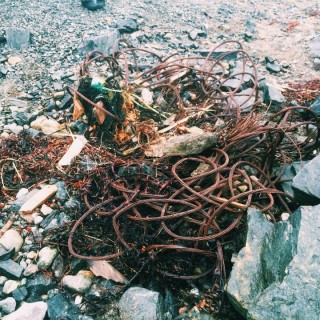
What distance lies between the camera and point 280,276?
1974 mm

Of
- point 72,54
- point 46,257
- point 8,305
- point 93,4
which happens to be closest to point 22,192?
point 46,257

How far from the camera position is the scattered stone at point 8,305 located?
2252 millimetres

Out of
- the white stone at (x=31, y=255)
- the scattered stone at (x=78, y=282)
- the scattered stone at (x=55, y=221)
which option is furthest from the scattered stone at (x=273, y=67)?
the white stone at (x=31, y=255)

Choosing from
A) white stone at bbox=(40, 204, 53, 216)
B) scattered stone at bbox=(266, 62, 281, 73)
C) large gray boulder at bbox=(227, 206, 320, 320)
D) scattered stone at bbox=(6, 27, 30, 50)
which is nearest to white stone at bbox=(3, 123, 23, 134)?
white stone at bbox=(40, 204, 53, 216)

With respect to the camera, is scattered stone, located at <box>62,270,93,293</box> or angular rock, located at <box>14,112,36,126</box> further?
angular rock, located at <box>14,112,36,126</box>

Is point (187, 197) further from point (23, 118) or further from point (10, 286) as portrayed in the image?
point (23, 118)

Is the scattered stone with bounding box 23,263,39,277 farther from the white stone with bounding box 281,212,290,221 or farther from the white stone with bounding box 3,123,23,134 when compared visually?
the white stone with bounding box 281,212,290,221

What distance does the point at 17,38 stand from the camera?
5238 millimetres

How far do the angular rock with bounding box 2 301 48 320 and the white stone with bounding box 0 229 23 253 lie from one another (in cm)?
48

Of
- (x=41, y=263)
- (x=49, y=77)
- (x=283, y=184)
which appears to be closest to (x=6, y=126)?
(x=49, y=77)

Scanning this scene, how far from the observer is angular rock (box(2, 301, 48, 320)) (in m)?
2.17

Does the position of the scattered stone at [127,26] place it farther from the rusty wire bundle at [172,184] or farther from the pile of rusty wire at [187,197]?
the pile of rusty wire at [187,197]

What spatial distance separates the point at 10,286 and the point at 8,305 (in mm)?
144

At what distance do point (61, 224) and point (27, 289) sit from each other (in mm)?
536
